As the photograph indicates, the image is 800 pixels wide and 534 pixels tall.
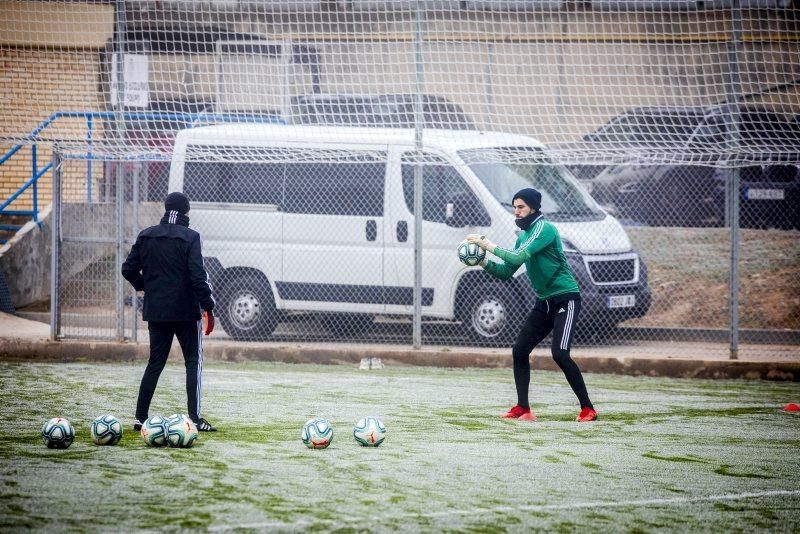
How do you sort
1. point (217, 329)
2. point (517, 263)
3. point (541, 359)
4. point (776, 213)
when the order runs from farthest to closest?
point (776, 213), point (217, 329), point (541, 359), point (517, 263)

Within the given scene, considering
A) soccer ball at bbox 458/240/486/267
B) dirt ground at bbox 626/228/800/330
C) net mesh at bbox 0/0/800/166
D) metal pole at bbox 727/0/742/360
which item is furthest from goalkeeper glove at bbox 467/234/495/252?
dirt ground at bbox 626/228/800/330

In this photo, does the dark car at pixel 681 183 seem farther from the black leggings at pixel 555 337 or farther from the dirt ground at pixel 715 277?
the black leggings at pixel 555 337

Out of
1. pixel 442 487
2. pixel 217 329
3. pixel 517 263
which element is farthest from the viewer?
pixel 217 329

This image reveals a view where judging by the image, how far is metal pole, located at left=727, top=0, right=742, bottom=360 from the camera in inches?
505

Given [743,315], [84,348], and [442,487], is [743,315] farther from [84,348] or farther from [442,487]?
[442,487]

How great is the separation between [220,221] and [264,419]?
564 cm

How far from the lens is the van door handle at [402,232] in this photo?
13.9 m

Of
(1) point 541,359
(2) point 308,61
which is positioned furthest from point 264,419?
(2) point 308,61

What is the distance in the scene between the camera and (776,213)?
669 inches

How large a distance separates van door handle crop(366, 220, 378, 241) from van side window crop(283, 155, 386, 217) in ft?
0.34

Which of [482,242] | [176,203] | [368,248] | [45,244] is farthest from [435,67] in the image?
[176,203]

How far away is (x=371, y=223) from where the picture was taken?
14.1 metres

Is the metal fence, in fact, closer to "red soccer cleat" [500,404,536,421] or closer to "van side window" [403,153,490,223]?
"van side window" [403,153,490,223]

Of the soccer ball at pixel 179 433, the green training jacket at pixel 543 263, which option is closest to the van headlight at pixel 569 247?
the green training jacket at pixel 543 263
